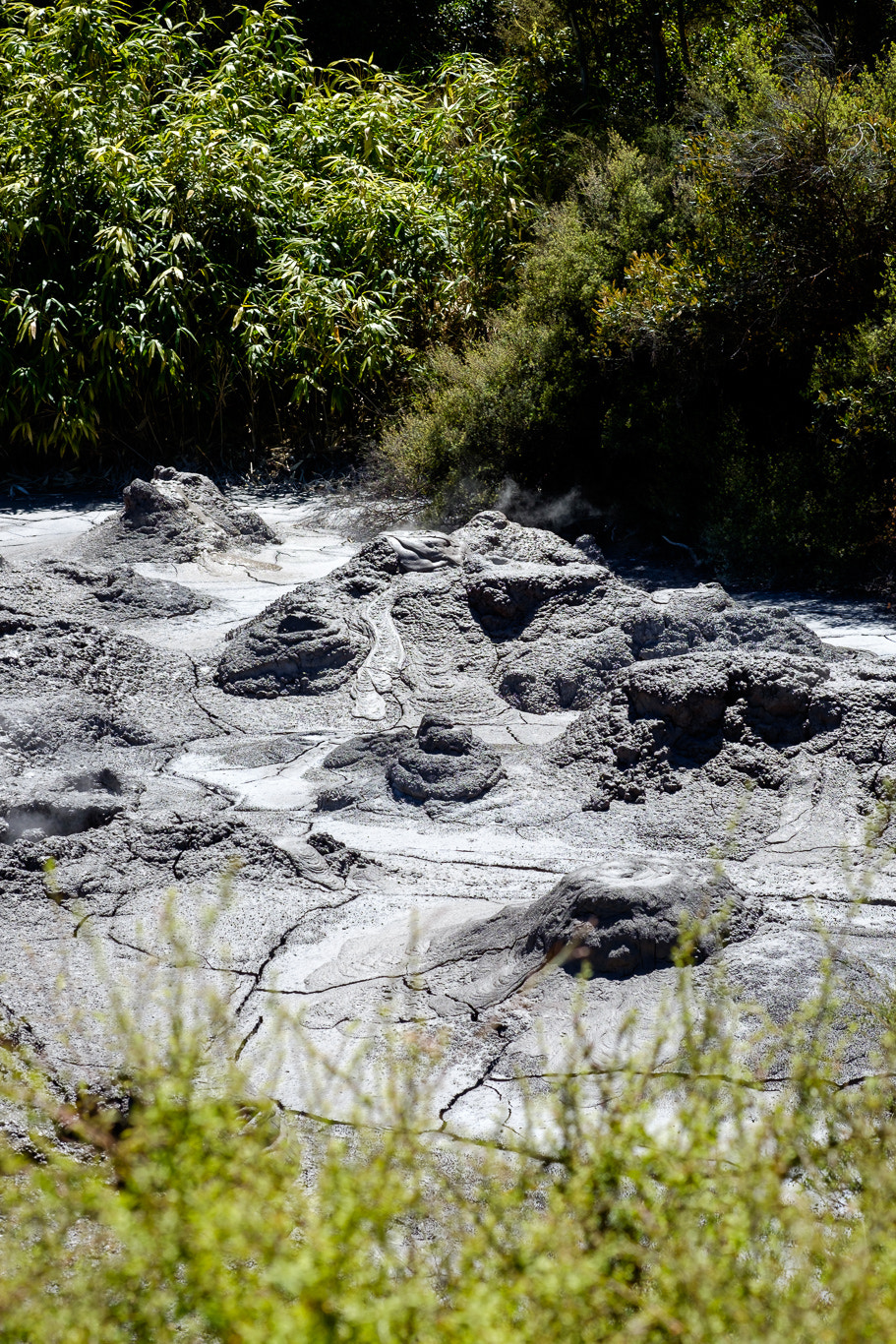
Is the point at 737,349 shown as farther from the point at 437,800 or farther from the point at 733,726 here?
the point at 437,800

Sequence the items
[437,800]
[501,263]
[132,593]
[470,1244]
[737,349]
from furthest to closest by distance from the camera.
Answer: [501,263]
[737,349]
[132,593]
[437,800]
[470,1244]

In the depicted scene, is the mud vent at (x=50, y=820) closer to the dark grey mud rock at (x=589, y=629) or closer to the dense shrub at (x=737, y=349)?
the dark grey mud rock at (x=589, y=629)

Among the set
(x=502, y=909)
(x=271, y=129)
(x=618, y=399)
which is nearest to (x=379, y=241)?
(x=271, y=129)

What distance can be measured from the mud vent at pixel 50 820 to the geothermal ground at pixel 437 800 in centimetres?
1

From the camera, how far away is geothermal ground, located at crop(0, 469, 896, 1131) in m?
2.88

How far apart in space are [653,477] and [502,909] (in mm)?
4924

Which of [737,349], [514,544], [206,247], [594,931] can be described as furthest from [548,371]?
[594,931]

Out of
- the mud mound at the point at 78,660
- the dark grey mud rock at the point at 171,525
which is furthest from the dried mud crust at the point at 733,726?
the dark grey mud rock at the point at 171,525

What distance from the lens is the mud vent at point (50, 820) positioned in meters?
3.66

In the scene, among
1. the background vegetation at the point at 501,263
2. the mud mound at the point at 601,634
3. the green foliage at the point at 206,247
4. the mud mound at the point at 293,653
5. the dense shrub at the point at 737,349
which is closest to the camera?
the mud mound at the point at 601,634

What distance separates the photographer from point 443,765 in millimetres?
4246

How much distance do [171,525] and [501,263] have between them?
385cm

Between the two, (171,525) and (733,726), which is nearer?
(733,726)

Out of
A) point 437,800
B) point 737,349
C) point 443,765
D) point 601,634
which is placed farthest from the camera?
point 737,349
